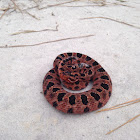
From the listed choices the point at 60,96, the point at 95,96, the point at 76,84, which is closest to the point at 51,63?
the point at 76,84

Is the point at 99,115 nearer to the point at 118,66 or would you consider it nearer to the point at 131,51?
the point at 118,66

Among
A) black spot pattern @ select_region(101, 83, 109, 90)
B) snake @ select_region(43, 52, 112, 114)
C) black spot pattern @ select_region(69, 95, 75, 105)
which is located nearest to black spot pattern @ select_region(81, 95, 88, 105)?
snake @ select_region(43, 52, 112, 114)

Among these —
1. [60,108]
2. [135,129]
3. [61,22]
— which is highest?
[61,22]

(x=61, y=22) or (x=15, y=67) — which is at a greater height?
(x=61, y=22)

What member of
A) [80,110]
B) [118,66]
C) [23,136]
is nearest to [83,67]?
[118,66]

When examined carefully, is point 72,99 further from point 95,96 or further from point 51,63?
point 51,63

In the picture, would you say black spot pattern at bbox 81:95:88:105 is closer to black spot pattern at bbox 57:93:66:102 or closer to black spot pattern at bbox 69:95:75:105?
black spot pattern at bbox 69:95:75:105
